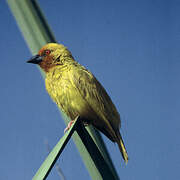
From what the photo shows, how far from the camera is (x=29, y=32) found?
33.0 inches

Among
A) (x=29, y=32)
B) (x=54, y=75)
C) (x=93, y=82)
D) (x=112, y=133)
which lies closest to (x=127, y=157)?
(x=112, y=133)

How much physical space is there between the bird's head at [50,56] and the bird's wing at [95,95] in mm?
118

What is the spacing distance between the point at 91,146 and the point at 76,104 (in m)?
0.58

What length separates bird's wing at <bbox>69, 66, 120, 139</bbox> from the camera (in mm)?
1294

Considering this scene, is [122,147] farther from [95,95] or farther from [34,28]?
[34,28]

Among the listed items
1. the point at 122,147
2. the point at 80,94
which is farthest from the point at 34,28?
the point at 122,147

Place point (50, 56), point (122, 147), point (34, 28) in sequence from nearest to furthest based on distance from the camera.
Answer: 1. point (34, 28)
2. point (122, 147)
3. point (50, 56)

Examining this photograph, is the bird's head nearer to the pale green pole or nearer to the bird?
the bird

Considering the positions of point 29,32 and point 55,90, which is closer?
point 29,32

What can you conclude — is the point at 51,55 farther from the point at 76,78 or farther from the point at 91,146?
the point at 91,146

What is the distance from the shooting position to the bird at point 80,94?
1280 mm

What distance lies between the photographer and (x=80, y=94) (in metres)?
1.29

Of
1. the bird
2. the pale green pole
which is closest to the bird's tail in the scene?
the bird

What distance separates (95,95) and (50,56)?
303mm
